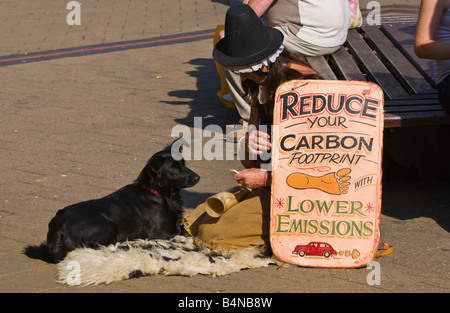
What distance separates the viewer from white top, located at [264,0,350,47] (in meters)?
5.98

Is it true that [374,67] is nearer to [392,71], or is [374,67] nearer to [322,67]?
[392,71]

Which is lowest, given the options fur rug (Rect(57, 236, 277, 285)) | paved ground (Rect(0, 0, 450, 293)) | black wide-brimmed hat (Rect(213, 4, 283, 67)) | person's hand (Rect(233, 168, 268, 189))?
paved ground (Rect(0, 0, 450, 293))

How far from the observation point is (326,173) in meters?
4.08

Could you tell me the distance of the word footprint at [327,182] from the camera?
4062 mm

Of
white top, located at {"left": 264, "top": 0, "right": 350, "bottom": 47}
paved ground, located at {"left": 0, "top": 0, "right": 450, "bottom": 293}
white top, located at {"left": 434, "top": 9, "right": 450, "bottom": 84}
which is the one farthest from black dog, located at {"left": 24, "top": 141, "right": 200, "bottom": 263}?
white top, located at {"left": 264, "top": 0, "right": 350, "bottom": 47}

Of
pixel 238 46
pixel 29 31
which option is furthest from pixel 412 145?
pixel 29 31

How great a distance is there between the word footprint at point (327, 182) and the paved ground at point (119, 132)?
0.46 meters

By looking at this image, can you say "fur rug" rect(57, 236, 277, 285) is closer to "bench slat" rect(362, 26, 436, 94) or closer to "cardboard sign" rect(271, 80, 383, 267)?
"cardboard sign" rect(271, 80, 383, 267)

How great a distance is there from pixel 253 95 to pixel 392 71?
1878 mm

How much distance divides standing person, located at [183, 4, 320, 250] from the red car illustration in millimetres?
286

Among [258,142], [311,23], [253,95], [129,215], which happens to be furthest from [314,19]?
[129,215]

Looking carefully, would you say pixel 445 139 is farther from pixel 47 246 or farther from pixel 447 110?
pixel 47 246

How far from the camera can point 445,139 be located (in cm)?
551

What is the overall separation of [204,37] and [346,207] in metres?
7.52
